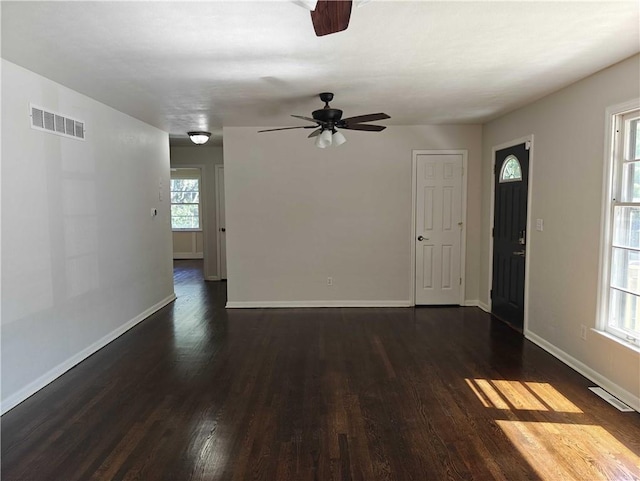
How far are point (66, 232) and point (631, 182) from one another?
14.6ft

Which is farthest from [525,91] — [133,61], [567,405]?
[133,61]

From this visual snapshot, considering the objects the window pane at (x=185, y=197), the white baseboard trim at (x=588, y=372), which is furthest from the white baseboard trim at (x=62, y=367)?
the window pane at (x=185, y=197)

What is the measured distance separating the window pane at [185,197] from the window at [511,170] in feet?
24.9

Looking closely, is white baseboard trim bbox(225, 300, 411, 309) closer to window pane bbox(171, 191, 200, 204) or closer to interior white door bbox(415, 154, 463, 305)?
interior white door bbox(415, 154, 463, 305)

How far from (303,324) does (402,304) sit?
1535mm

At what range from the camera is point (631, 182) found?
9.99ft

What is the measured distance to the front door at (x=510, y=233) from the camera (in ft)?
14.8

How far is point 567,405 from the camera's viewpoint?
2920mm

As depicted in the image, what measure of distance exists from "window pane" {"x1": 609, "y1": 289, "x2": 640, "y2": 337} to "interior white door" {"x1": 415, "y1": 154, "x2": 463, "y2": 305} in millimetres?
2540

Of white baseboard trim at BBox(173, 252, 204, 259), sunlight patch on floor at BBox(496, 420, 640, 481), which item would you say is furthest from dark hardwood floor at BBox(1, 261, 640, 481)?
white baseboard trim at BBox(173, 252, 204, 259)

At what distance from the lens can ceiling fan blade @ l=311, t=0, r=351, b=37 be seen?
1599mm

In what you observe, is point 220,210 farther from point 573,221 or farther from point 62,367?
point 573,221

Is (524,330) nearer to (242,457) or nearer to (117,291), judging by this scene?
(242,457)

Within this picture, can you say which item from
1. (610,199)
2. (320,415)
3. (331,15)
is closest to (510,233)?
(610,199)
